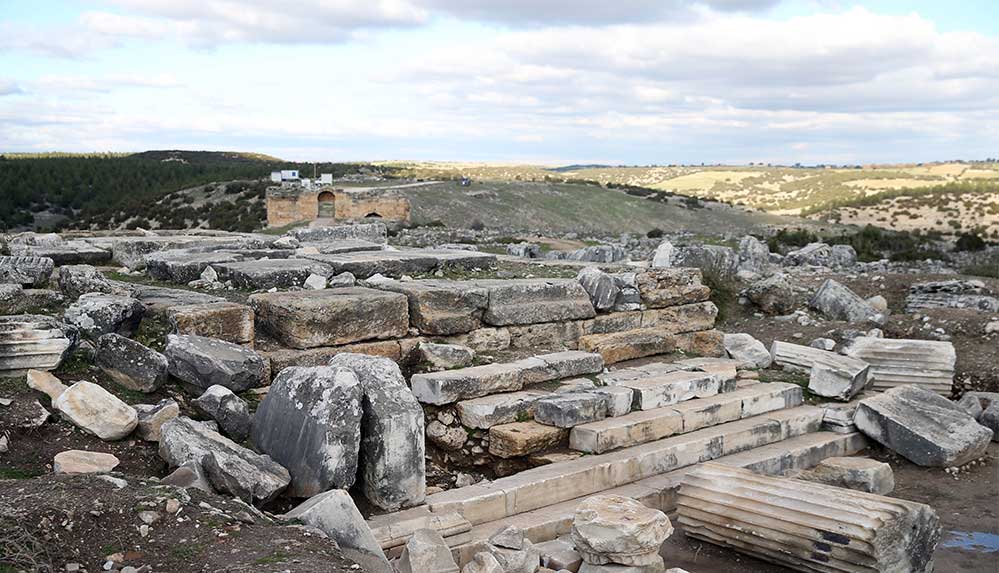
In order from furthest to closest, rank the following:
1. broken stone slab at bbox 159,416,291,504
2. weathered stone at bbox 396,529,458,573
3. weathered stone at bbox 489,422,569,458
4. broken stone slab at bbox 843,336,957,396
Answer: broken stone slab at bbox 843,336,957,396 → weathered stone at bbox 489,422,569,458 → broken stone slab at bbox 159,416,291,504 → weathered stone at bbox 396,529,458,573

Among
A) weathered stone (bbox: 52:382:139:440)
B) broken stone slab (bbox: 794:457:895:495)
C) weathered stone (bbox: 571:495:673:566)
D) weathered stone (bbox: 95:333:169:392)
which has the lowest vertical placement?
broken stone slab (bbox: 794:457:895:495)

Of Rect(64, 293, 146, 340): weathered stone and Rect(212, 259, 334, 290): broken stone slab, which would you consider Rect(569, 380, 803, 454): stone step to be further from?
Rect(64, 293, 146, 340): weathered stone

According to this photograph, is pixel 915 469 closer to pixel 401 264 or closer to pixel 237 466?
pixel 401 264

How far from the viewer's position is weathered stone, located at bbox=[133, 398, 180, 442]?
5.00m

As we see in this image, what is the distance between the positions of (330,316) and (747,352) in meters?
5.00

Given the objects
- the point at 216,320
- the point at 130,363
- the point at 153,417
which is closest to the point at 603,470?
the point at 216,320

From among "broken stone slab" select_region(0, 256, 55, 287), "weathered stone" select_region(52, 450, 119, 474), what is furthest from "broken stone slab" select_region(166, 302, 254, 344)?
"broken stone slab" select_region(0, 256, 55, 287)

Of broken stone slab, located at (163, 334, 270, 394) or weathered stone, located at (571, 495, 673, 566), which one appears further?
broken stone slab, located at (163, 334, 270, 394)

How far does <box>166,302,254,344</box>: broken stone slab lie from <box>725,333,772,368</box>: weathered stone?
211 inches

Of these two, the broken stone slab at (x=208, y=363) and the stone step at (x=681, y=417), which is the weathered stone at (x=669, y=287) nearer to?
the stone step at (x=681, y=417)

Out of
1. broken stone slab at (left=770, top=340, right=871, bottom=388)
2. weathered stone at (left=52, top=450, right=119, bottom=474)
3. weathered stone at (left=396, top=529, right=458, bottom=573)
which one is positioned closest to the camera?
weathered stone at (left=52, top=450, right=119, bottom=474)

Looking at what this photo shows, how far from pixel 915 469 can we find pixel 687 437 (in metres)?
2.44

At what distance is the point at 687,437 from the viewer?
6984 millimetres

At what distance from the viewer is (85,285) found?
6844 mm
